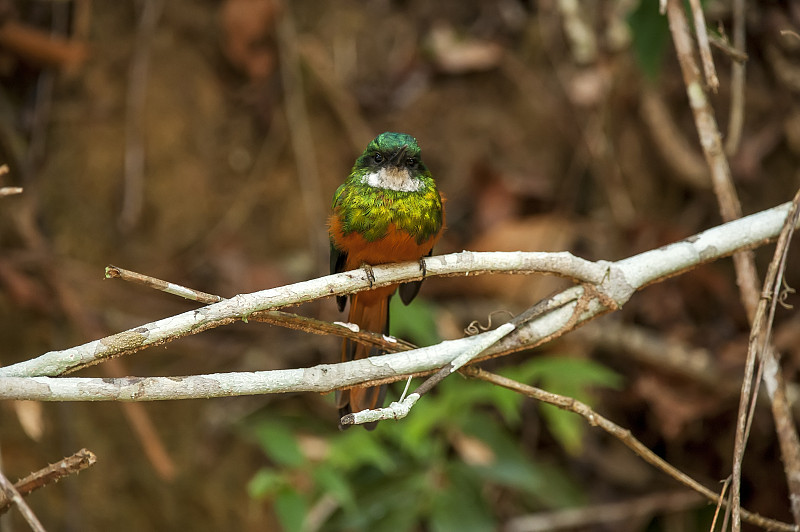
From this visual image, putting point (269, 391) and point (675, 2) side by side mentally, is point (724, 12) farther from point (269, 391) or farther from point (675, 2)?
point (269, 391)

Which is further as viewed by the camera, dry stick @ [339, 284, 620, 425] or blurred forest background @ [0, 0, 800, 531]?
blurred forest background @ [0, 0, 800, 531]

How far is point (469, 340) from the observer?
1.78 m

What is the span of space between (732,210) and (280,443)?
172cm

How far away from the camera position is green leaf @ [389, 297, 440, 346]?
9.92 feet

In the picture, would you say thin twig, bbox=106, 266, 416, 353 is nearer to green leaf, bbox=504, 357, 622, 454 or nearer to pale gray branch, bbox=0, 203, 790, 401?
pale gray branch, bbox=0, 203, 790, 401

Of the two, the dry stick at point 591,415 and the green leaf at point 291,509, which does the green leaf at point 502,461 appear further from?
the dry stick at point 591,415

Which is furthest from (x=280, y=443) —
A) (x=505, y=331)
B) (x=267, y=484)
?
(x=505, y=331)

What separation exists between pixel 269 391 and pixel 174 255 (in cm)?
230

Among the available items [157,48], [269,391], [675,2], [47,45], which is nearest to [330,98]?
[157,48]

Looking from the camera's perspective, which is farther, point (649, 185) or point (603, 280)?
point (649, 185)

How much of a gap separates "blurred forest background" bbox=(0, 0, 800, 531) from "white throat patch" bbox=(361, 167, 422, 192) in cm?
92

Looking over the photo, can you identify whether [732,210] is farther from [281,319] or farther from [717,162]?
[281,319]

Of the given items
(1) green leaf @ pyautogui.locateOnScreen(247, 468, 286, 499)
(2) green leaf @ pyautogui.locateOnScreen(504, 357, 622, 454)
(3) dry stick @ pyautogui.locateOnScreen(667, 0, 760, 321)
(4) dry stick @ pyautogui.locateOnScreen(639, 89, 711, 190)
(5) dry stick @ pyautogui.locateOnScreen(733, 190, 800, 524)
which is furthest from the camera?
(4) dry stick @ pyautogui.locateOnScreen(639, 89, 711, 190)

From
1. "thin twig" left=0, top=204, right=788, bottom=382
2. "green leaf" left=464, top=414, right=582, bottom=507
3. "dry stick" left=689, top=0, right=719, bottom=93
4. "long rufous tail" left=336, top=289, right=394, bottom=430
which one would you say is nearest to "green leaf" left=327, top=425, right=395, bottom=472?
"green leaf" left=464, top=414, right=582, bottom=507
